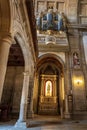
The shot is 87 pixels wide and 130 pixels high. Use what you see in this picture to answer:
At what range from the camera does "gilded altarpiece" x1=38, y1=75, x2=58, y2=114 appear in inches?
543

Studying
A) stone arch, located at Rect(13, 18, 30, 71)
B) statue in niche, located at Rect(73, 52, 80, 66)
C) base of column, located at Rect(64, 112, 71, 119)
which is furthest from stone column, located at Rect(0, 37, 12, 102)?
statue in niche, located at Rect(73, 52, 80, 66)

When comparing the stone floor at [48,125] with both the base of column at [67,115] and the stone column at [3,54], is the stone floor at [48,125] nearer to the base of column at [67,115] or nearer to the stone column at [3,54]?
the base of column at [67,115]

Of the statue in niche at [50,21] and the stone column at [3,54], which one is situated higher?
the statue in niche at [50,21]

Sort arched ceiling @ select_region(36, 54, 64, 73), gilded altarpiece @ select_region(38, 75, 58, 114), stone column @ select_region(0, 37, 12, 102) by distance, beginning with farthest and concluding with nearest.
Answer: gilded altarpiece @ select_region(38, 75, 58, 114)
arched ceiling @ select_region(36, 54, 64, 73)
stone column @ select_region(0, 37, 12, 102)

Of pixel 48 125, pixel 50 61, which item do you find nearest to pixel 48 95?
pixel 50 61

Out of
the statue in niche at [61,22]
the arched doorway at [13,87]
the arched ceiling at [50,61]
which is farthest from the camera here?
the statue in niche at [61,22]

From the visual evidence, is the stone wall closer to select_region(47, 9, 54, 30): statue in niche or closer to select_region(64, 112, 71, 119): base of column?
select_region(64, 112, 71, 119): base of column

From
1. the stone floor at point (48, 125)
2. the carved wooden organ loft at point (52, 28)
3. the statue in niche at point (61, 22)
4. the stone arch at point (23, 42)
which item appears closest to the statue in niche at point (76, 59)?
the carved wooden organ loft at point (52, 28)

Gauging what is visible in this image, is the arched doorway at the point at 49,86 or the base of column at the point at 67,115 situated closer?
the base of column at the point at 67,115

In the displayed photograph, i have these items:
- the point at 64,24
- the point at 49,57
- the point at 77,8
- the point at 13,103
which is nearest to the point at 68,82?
the point at 49,57

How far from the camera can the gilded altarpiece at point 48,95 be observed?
543 inches

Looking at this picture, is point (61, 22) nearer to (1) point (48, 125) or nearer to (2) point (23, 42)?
(2) point (23, 42)

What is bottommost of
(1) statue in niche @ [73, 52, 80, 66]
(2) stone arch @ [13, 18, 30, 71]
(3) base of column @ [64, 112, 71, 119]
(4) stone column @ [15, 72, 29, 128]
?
(3) base of column @ [64, 112, 71, 119]

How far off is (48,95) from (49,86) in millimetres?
1029
